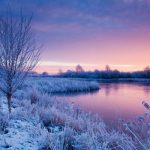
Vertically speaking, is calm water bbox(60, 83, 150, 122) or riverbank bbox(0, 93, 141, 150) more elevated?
riverbank bbox(0, 93, 141, 150)

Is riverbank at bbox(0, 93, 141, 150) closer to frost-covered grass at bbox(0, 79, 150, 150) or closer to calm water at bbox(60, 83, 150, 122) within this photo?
frost-covered grass at bbox(0, 79, 150, 150)

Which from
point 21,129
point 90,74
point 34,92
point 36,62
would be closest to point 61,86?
point 34,92

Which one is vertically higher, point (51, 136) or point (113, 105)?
point (51, 136)

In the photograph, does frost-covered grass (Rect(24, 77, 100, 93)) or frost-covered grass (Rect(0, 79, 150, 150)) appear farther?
frost-covered grass (Rect(24, 77, 100, 93))

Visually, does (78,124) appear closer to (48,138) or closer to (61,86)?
(48,138)

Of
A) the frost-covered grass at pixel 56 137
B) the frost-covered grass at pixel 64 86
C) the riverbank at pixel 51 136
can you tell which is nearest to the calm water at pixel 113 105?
the frost-covered grass at pixel 64 86

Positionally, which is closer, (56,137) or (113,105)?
(56,137)

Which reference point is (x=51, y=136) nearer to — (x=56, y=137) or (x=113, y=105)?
(x=56, y=137)

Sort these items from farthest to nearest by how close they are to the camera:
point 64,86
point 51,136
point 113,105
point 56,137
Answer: point 64,86
point 113,105
point 56,137
point 51,136

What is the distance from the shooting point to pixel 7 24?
7.78 meters

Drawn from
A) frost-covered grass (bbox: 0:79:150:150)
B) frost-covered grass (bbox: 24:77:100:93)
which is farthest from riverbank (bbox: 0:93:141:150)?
frost-covered grass (bbox: 24:77:100:93)

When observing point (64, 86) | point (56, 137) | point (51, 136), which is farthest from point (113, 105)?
point (51, 136)

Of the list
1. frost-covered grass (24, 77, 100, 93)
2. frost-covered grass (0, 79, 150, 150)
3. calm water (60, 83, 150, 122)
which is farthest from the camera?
frost-covered grass (24, 77, 100, 93)

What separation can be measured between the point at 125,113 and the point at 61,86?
43.5 ft
